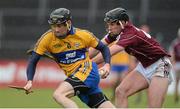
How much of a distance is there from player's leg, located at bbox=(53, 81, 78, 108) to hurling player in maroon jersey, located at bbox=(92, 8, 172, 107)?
1193 mm

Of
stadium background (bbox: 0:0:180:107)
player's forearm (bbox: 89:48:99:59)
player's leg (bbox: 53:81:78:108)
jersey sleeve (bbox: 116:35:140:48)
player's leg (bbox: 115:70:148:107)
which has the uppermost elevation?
jersey sleeve (bbox: 116:35:140:48)

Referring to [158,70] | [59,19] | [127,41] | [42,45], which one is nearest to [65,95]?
[42,45]

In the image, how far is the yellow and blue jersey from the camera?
11633mm

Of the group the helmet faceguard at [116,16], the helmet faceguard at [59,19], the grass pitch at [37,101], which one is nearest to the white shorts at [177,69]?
the grass pitch at [37,101]

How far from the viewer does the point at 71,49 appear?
11.7 m

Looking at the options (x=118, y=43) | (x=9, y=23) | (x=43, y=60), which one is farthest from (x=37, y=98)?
(x=118, y=43)

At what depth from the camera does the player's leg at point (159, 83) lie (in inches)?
482

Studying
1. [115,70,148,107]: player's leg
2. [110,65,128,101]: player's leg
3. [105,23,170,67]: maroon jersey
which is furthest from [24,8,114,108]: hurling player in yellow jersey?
[110,65,128,101]: player's leg

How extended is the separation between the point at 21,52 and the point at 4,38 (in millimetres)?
853

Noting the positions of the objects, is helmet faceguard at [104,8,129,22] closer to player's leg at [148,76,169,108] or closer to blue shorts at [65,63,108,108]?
blue shorts at [65,63,108,108]

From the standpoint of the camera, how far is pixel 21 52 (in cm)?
2711

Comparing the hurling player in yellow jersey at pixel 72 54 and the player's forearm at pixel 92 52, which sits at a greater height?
the hurling player in yellow jersey at pixel 72 54

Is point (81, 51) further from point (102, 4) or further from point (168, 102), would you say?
point (102, 4)

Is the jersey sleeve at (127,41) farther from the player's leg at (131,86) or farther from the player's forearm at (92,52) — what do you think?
the player's forearm at (92,52)
